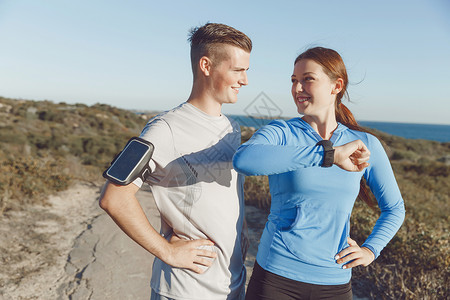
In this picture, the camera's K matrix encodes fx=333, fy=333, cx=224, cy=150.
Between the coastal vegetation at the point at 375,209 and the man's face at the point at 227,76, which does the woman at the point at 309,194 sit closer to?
the man's face at the point at 227,76

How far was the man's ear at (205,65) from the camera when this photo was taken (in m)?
1.66

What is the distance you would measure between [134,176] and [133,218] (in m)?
0.19

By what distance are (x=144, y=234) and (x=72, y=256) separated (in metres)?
3.45

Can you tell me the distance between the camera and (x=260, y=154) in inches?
54.5

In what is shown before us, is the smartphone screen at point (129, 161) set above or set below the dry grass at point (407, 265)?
above

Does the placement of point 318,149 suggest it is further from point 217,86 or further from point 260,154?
point 217,86

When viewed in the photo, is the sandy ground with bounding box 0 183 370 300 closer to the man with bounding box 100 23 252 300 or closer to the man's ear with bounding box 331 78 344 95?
the man with bounding box 100 23 252 300

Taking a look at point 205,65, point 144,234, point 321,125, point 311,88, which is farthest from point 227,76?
point 144,234

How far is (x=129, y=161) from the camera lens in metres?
1.34

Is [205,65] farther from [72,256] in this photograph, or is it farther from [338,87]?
[72,256]

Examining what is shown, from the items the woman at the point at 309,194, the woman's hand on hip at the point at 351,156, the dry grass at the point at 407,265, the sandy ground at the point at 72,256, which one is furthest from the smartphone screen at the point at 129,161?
the sandy ground at the point at 72,256

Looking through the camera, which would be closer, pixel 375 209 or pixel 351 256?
pixel 351 256

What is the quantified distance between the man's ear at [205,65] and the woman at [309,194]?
0.40m

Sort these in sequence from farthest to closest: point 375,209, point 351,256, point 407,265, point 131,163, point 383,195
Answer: point 375,209 < point 407,265 < point 383,195 < point 351,256 < point 131,163
